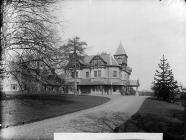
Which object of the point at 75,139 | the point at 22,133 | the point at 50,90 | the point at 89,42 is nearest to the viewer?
the point at 75,139

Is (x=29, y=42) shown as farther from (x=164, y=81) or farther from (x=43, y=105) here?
Answer: (x=164, y=81)

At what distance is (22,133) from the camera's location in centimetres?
224

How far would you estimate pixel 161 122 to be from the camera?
2.33 m

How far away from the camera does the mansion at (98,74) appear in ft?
8.49

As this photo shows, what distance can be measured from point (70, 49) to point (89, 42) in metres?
0.49

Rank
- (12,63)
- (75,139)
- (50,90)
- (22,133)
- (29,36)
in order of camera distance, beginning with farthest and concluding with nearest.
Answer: (50,90), (29,36), (12,63), (22,133), (75,139)

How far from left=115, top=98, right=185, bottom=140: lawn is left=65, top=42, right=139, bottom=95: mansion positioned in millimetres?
320

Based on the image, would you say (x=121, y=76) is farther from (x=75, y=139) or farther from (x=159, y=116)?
(x=75, y=139)

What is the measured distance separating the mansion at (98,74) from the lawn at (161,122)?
32cm

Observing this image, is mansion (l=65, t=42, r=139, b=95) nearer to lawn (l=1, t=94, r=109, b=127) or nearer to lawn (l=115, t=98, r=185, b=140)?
lawn (l=1, t=94, r=109, b=127)

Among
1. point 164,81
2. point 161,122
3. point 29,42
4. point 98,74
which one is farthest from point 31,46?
point 161,122

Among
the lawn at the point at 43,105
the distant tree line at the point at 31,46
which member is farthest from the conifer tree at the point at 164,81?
the distant tree line at the point at 31,46

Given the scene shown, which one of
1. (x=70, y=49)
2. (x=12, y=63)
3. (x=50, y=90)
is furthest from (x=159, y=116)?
(x=12, y=63)

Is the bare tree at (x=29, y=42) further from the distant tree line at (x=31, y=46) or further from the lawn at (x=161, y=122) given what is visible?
the lawn at (x=161, y=122)
